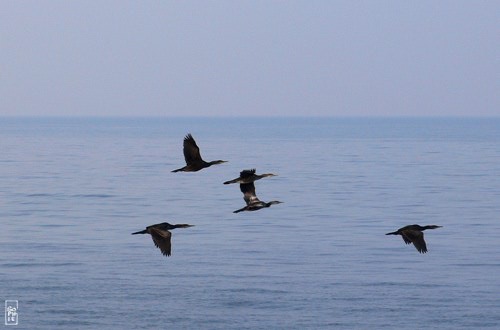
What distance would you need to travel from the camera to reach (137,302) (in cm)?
5734

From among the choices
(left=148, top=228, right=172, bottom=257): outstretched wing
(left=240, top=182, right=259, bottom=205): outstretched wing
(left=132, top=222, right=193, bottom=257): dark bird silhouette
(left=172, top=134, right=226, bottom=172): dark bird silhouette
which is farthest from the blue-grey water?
(left=148, top=228, right=172, bottom=257): outstretched wing

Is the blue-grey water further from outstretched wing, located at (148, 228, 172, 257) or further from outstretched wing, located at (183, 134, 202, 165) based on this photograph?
outstretched wing, located at (148, 228, 172, 257)

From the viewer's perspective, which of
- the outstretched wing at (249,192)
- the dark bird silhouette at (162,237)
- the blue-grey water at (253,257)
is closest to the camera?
the dark bird silhouette at (162,237)

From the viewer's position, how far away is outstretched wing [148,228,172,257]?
27328mm

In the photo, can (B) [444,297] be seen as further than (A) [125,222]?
No

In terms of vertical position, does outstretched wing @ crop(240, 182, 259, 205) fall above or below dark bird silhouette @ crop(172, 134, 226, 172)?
below

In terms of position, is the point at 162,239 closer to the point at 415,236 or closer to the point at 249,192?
the point at 249,192

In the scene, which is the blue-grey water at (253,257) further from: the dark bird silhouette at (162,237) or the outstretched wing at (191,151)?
the dark bird silhouette at (162,237)

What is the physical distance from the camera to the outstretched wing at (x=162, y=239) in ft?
89.7

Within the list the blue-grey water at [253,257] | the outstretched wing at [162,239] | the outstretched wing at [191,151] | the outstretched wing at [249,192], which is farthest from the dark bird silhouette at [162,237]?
the blue-grey water at [253,257]

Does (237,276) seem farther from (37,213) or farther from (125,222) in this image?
(37,213)

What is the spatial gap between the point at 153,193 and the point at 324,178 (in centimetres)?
2813

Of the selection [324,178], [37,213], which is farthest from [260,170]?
[37,213]

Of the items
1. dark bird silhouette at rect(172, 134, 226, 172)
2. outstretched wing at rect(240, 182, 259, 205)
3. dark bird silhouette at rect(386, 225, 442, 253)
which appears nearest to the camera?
dark bird silhouette at rect(386, 225, 442, 253)
